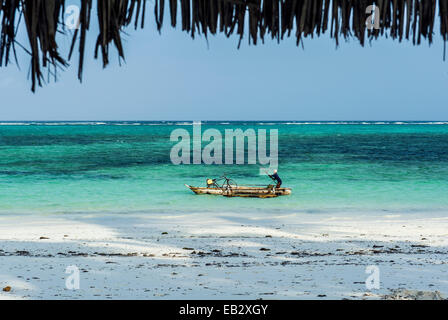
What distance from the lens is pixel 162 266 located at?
21.7 ft

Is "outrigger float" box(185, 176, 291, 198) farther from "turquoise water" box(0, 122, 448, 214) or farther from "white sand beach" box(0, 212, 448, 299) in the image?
"white sand beach" box(0, 212, 448, 299)

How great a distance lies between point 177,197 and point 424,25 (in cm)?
1619

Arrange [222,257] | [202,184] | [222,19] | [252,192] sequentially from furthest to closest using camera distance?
[202,184] → [252,192] → [222,257] → [222,19]

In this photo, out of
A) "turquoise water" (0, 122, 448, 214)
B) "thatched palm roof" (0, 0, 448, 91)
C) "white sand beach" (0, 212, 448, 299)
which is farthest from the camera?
"turquoise water" (0, 122, 448, 214)

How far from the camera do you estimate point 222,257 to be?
735 cm

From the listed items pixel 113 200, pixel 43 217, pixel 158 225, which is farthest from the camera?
pixel 113 200

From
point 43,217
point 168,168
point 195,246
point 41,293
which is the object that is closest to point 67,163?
point 168,168

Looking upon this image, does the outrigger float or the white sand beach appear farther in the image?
the outrigger float

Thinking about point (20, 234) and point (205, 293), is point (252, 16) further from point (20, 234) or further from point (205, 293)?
point (20, 234)

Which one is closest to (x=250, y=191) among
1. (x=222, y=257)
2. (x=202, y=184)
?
(x=202, y=184)

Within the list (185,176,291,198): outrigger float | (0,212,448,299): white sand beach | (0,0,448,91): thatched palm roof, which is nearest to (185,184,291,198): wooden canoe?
(185,176,291,198): outrigger float

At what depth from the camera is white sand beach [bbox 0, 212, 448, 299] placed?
17.4 feet

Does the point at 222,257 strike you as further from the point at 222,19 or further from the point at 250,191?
the point at 250,191

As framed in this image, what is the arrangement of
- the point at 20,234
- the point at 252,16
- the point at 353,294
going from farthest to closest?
the point at 20,234, the point at 353,294, the point at 252,16
